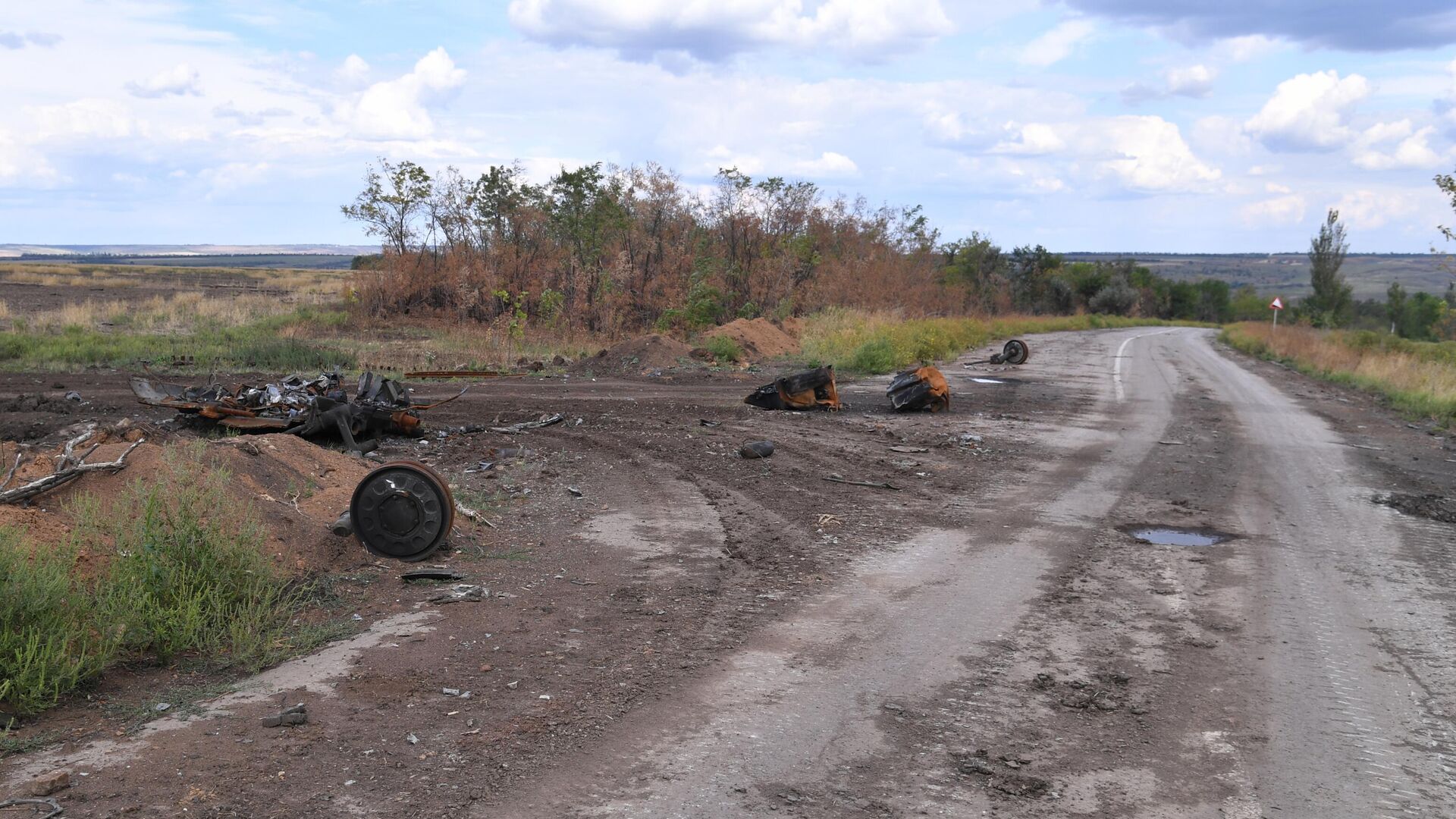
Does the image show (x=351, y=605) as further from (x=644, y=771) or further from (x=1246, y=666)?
(x=1246, y=666)

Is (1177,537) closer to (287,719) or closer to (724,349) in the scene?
(287,719)

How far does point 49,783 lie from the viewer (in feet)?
13.0

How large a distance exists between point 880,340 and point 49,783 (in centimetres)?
2155

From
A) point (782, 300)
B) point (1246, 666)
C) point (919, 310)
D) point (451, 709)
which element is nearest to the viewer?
point (451, 709)

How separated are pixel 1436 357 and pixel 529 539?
3097 cm

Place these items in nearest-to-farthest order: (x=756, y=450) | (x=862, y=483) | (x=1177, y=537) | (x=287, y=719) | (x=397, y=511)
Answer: (x=287, y=719) → (x=397, y=511) → (x=1177, y=537) → (x=862, y=483) → (x=756, y=450)

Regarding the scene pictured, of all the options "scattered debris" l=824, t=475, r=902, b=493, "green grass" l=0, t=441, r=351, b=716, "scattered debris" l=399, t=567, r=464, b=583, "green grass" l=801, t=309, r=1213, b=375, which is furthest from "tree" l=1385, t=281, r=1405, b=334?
"green grass" l=0, t=441, r=351, b=716

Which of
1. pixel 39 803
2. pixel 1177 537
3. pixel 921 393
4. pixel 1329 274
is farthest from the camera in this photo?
pixel 1329 274

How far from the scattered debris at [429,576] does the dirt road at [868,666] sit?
0.16 meters

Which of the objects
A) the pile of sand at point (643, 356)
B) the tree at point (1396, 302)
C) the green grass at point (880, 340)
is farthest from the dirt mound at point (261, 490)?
the tree at point (1396, 302)

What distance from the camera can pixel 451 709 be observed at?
4926 mm

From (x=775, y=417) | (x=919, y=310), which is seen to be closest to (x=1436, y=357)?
(x=919, y=310)

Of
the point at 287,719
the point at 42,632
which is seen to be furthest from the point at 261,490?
the point at 287,719

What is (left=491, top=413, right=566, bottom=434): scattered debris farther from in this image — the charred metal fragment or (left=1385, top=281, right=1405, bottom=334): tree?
(left=1385, top=281, right=1405, bottom=334): tree
